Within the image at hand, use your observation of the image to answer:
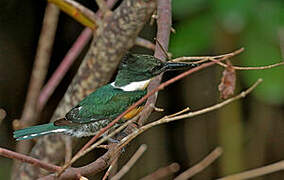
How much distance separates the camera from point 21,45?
2957mm

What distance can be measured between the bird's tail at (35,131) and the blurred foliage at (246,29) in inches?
21.0

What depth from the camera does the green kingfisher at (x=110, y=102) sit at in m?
1.67

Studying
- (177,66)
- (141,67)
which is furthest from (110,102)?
(177,66)

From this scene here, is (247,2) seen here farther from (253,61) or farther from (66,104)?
(66,104)

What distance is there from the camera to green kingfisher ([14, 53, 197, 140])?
1670 mm

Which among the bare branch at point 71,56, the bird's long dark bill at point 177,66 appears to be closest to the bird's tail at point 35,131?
the bird's long dark bill at point 177,66

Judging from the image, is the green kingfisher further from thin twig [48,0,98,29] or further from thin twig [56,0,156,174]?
thin twig [48,0,98,29]

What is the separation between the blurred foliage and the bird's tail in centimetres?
53

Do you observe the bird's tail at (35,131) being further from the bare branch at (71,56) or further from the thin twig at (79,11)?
the bare branch at (71,56)

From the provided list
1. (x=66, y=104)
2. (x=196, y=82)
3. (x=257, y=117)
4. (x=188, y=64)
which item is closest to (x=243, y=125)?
(x=257, y=117)

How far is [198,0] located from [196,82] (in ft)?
3.98

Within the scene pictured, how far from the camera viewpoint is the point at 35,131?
1622mm

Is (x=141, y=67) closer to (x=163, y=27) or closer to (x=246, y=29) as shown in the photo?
(x=163, y=27)

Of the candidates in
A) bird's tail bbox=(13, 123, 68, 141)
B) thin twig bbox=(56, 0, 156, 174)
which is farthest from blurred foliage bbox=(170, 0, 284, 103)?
bird's tail bbox=(13, 123, 68, 141)
